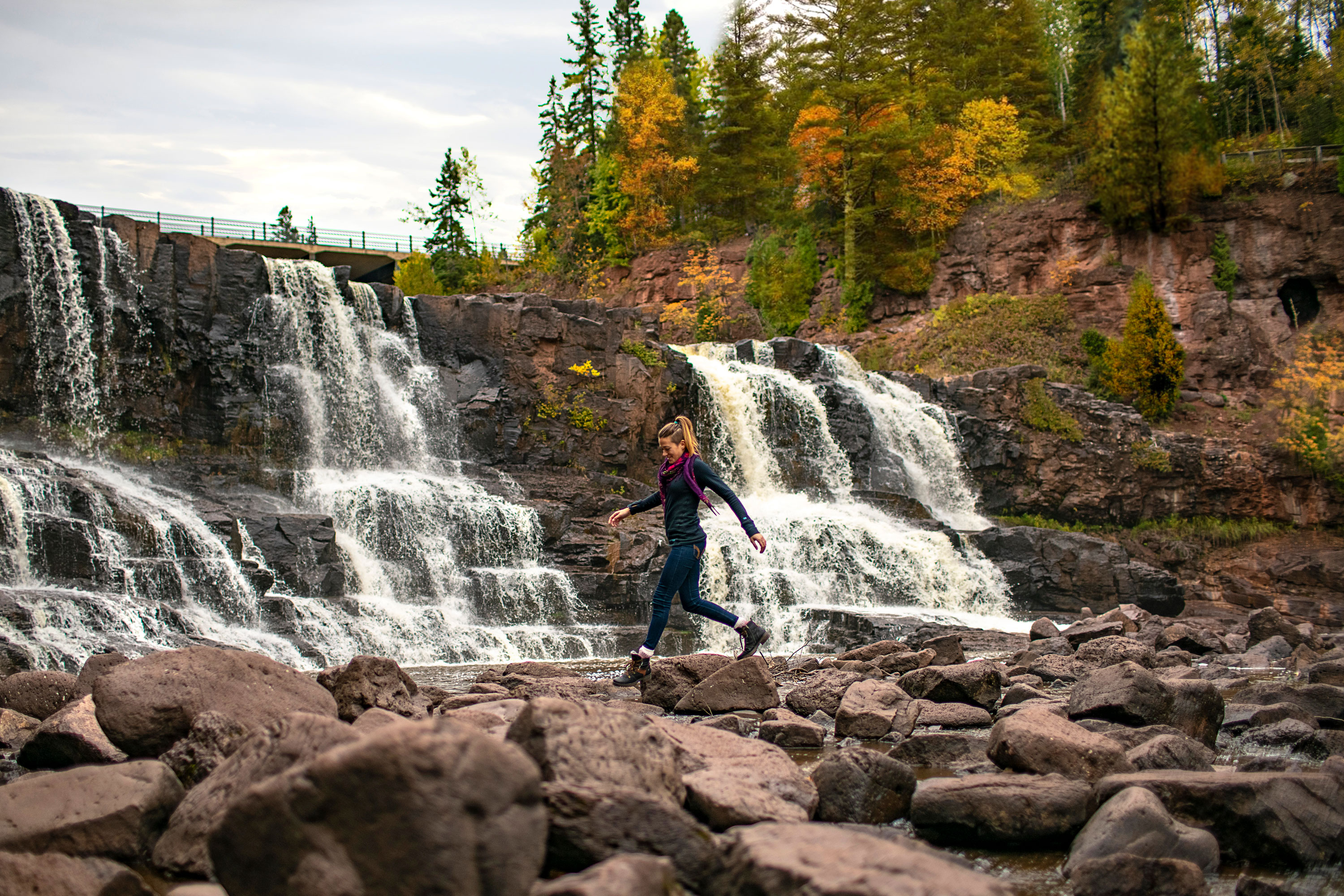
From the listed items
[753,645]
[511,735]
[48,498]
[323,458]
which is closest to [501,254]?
[323,458]

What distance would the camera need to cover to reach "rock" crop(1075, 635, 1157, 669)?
8594 mm

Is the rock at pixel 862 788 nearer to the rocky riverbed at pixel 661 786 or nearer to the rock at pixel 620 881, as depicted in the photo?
the rocky riverbed at pixel 661 786

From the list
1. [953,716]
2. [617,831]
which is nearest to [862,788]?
[617,831]

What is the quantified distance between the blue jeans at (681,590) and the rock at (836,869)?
392 cm

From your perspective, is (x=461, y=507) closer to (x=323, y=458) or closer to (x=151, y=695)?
(x=323, y=458)

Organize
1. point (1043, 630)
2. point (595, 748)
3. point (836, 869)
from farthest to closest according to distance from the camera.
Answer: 1. point (1043, 630)
2. point (595, 748)
3. point (836, 869)

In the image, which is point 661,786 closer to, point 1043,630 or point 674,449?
point 674,449

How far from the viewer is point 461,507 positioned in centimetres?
1513

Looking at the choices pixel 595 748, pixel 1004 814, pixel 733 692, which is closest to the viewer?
pixel 595 748

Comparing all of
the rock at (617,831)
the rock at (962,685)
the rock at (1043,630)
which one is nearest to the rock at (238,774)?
the rock at (617,831)

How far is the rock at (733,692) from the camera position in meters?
6.43

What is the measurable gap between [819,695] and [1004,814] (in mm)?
3131

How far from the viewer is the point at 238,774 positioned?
11.2 ft

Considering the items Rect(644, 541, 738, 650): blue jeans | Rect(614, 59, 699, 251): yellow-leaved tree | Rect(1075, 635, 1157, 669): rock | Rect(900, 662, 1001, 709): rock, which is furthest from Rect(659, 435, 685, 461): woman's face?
Rect(614, 59, 699, 251): yellow-leaved tree
